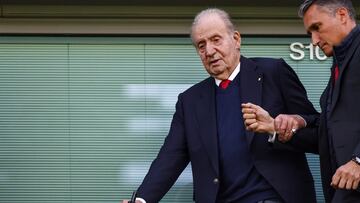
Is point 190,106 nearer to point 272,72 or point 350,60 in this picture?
→ point 272,72

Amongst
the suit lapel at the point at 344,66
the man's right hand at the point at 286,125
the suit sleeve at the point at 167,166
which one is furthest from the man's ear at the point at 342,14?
the suit sleeve at the point at 167,166

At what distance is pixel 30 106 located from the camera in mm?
5004

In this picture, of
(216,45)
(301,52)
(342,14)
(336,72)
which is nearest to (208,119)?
(216,45)

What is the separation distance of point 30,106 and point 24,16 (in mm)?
514

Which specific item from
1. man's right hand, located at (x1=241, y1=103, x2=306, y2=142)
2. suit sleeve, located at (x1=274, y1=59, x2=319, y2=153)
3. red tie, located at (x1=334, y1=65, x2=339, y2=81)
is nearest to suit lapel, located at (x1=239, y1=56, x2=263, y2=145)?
suit sleeve, located at (x1=274, y1=59, x2=319, y2=153)

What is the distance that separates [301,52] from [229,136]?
3.66 feet

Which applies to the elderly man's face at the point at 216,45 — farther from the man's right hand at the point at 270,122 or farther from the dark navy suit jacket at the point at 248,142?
the man's right hand at the point at 270,122

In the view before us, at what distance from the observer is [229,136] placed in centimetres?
413

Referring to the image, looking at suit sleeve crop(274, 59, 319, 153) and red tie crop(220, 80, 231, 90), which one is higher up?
red tie crop(220, 80, 231, 90)

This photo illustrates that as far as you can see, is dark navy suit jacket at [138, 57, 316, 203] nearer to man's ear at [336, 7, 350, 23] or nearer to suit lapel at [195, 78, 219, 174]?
suit lapel at [195, 78, 219, 174]

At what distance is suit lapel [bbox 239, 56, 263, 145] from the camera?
163 inches

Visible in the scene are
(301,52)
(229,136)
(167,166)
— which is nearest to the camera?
(229,136)

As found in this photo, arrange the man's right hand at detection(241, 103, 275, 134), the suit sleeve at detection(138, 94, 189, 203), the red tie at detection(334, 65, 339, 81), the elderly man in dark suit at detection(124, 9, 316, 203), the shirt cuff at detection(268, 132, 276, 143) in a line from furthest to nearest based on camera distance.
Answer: the suit sleeve at detection(138, 94, 189, 203)
the elderly man in dark suit at detection(124, 9, 316, 203)
the shirt cuff at detection(268, 132, 276, 143)
the man's right hand at detection(241, 103, 275, 134)
the red tie at detection(334, 65, 339, 81)

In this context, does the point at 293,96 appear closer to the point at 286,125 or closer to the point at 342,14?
the point at 286,125
